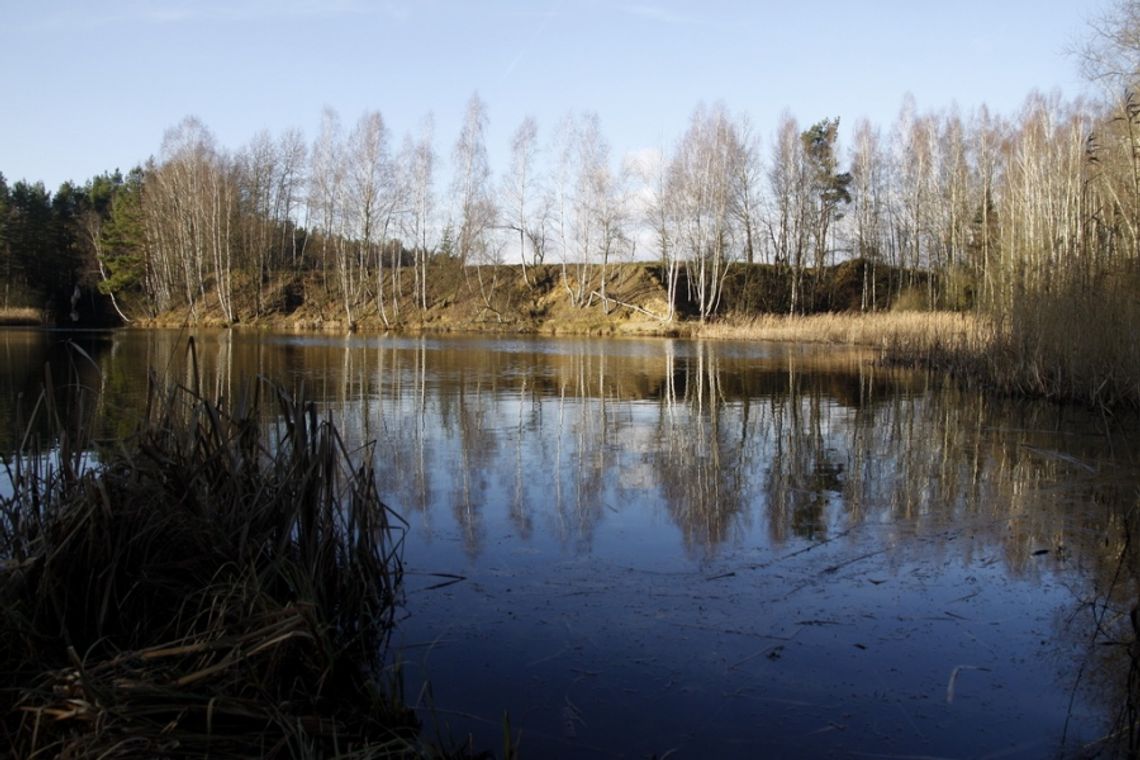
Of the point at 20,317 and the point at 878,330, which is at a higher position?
the point at 20,317

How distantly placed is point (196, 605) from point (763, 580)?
302 centimetres

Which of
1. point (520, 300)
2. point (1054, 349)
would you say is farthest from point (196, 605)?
point (520, 300)

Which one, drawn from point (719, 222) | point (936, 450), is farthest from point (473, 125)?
point (936, 450)

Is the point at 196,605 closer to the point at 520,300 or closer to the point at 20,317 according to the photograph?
the point at 520,300

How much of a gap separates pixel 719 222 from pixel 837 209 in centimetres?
1086

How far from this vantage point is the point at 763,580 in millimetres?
4773

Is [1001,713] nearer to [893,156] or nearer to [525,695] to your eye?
[525,695]

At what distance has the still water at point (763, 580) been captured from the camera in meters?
3.19

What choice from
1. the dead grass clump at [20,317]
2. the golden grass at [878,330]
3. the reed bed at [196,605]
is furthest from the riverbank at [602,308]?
the reed bed at [196,605]

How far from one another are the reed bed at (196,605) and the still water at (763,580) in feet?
1.18

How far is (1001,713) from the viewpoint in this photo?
128 inches

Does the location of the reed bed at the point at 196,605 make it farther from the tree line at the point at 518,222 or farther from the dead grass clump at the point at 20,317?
the dead grass clump at the point at 20,317

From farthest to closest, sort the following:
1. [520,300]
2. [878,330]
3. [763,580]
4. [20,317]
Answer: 1. [20,317]
2. [520,300]
3. [878,330]
4. [763,580]

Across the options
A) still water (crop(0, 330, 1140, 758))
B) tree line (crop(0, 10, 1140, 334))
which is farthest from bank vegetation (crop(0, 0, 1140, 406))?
still water (crop(0, 330, 1140, 758))
